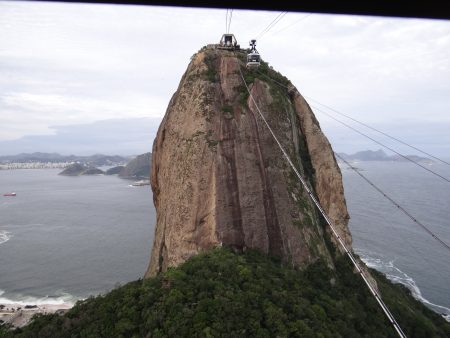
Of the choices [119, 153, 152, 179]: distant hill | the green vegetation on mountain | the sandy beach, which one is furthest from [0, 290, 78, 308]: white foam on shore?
[119, 153, 152, 179]: distant hill

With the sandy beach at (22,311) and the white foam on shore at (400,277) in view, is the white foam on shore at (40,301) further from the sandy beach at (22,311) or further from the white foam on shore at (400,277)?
the white foam on shore at (400,277)

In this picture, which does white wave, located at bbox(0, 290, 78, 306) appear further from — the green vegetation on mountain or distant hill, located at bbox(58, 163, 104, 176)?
distant hill, located at bbox(58, 163, 104, 176)

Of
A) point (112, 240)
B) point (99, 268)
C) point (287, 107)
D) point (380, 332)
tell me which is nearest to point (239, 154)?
point (287, 107)

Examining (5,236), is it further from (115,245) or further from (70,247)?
(115,245)

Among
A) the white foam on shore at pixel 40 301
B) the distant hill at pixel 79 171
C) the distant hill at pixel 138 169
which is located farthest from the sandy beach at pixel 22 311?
the distant hill at pixel 79 171

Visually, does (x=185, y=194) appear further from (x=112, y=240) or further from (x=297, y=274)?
(x=112, y=240)
